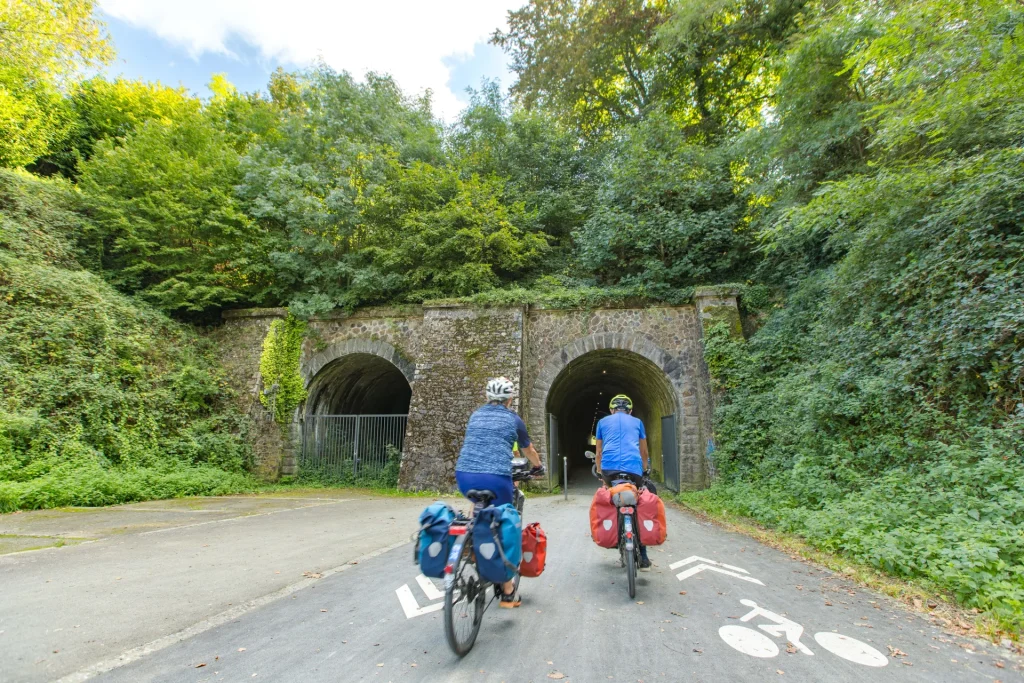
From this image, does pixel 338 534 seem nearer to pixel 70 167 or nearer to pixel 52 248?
pixel 52 248

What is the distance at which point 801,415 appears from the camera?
8500 mm

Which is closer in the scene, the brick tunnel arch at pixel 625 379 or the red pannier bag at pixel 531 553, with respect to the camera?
the red pannier bag at pixel 531 553

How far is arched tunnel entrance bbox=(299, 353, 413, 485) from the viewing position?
549 inches

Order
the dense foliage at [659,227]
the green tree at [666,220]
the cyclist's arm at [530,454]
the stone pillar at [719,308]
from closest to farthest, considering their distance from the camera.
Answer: the cyclist's arm at [530,454] → the dense foliage at [659,227] → the stone pillar at [719,308] → the green tree at [666,220]

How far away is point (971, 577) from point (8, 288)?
50.2ft

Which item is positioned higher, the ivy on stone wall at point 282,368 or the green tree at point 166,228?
the green tree at point 166,228

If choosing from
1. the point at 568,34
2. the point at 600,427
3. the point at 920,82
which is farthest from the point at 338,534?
the point at 568,34

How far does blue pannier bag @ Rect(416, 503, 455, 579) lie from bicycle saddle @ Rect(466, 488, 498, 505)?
298 millimetres

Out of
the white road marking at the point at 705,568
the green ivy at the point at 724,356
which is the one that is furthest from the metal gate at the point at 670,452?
the white road marking at the point at 705,568

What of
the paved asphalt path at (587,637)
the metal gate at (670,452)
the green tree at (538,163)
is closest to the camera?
the paved asphalt path at (587,637)

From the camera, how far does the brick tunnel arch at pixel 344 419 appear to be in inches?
551

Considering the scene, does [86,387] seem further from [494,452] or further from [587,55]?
[587,55]

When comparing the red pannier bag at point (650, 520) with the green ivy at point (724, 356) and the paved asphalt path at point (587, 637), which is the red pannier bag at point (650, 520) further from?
the green ivy at point (724, 356)

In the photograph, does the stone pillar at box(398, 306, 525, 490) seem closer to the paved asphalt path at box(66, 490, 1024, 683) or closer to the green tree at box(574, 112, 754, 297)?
the green tree at box(574, 112, 754, 297)
